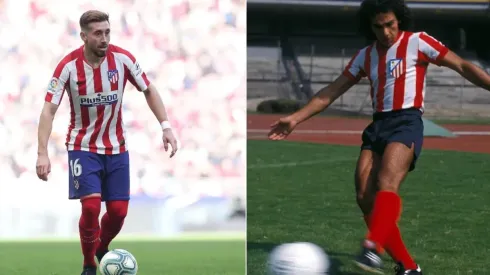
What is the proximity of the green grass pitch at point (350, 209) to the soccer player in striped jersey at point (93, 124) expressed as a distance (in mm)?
1051

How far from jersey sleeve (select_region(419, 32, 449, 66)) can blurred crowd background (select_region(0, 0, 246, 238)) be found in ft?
7.58

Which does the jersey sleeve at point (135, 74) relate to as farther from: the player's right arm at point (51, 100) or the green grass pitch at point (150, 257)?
the green grass pitch at point (150, 257)

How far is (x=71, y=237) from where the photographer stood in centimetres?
724

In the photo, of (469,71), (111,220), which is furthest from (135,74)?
(469,71)

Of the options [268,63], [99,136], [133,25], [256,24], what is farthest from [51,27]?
[256,24]

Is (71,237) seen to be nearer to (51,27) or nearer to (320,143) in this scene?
(51,27)

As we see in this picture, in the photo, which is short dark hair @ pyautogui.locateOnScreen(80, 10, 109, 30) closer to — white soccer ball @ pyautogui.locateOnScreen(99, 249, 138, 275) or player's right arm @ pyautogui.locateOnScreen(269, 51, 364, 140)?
player's right arm @ pyautogui.locateOnScreen(269, 51, 364, 140)

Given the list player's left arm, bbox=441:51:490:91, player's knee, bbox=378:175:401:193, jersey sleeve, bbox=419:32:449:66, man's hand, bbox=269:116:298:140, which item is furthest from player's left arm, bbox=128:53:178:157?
player's left arm, bbox=441:51:490:91

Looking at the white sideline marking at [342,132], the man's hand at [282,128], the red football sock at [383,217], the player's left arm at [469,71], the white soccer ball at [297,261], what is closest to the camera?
the white soccer ball at [297,261]

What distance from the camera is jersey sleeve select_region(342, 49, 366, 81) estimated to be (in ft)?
18.3

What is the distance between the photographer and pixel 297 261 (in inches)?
158

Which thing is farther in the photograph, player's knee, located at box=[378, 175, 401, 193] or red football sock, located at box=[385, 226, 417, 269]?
red football sock, located at box=[385, 226, 417, 269]

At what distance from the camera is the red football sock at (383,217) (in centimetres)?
518

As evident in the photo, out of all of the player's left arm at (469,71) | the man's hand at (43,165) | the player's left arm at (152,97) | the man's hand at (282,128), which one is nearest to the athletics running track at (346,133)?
the player's left arm at (152,97)
